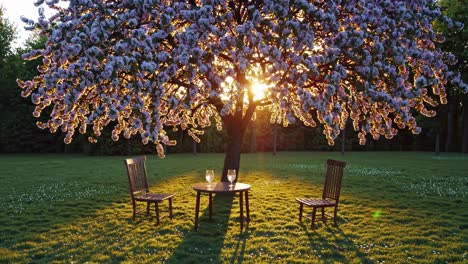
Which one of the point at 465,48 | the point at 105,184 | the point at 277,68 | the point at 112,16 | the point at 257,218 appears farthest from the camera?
the point at 465,48

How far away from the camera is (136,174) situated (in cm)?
1041

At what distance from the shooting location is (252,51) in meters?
8.41

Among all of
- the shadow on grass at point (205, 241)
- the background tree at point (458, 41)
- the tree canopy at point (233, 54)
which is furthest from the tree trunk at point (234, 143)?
the background tree at point (458, 41)

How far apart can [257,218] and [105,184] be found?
8.75m

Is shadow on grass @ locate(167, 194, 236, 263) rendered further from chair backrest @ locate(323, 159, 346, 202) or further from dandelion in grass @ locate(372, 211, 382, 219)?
dandelion in grass @ locate(372, 211, 382, 219)

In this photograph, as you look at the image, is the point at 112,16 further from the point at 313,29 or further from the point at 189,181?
the point at 189,181

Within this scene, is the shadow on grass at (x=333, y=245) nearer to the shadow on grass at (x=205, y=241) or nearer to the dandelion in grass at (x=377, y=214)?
the dandelion in grass at (x=377, y=214)

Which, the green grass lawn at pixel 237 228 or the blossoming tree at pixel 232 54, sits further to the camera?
the blossoming tree at pixel 232 54

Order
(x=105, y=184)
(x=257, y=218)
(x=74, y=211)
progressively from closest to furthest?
(x=257, y=218)
(x=74, y=211)
(x=105, y=184)

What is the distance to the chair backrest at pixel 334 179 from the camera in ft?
31.4

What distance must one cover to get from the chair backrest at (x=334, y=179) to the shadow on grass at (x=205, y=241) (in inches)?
106

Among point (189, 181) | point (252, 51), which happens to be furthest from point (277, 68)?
point (189, 181)

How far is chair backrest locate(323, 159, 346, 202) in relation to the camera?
9.57m

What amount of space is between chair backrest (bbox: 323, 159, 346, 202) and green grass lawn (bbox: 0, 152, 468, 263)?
763 mm
